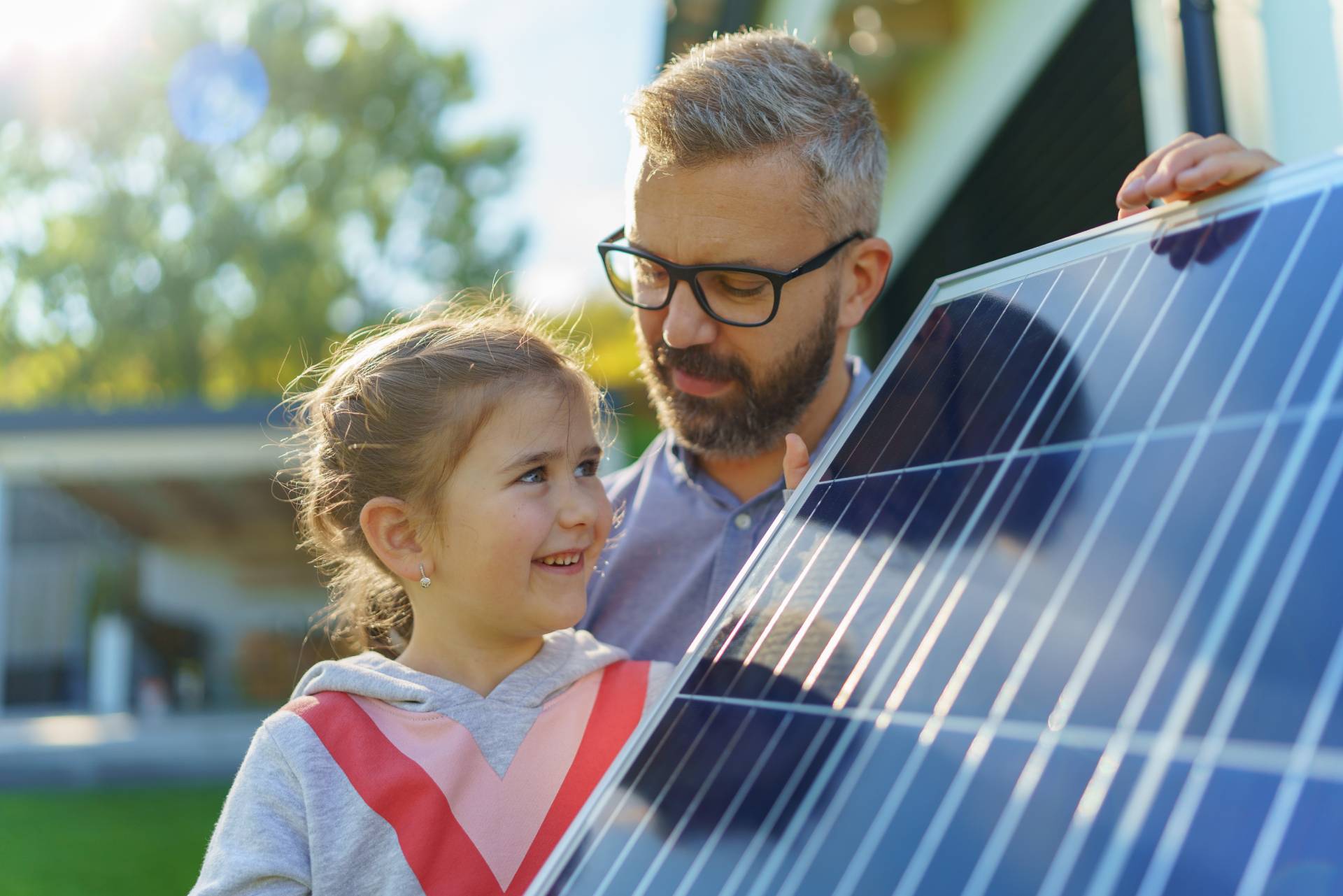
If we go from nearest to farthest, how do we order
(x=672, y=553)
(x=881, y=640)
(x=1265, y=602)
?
(x=1265, y=602), (x=881, y=640), (x=672, y=553)

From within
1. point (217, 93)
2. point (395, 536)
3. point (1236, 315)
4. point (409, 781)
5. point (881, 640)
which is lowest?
point (409, 781)

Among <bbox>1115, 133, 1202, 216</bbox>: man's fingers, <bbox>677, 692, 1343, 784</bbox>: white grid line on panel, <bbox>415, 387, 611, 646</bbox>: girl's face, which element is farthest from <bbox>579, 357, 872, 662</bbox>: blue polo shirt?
<bbox>677, 692, 1343, 784</bbox>: white grid line on panel

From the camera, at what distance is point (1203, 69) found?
3.14 m

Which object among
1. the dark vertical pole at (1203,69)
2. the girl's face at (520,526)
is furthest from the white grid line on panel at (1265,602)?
the dark vertical pole at (1203,69)

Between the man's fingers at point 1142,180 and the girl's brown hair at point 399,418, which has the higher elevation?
the man's fingers at point 1142,180

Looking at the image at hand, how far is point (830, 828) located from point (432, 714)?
1.25 m

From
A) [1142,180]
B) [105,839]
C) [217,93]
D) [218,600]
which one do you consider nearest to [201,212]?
[217,93]

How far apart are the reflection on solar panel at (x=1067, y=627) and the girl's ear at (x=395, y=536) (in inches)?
40.1

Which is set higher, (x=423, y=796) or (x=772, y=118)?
(x=772, y=118)

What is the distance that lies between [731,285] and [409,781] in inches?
57.1

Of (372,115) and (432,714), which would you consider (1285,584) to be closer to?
(432,714)

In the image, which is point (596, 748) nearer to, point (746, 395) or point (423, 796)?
point (423, 796)

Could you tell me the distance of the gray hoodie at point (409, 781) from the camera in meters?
2.17

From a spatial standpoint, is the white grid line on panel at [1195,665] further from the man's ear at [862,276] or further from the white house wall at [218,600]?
the white house wall at [218,600]
